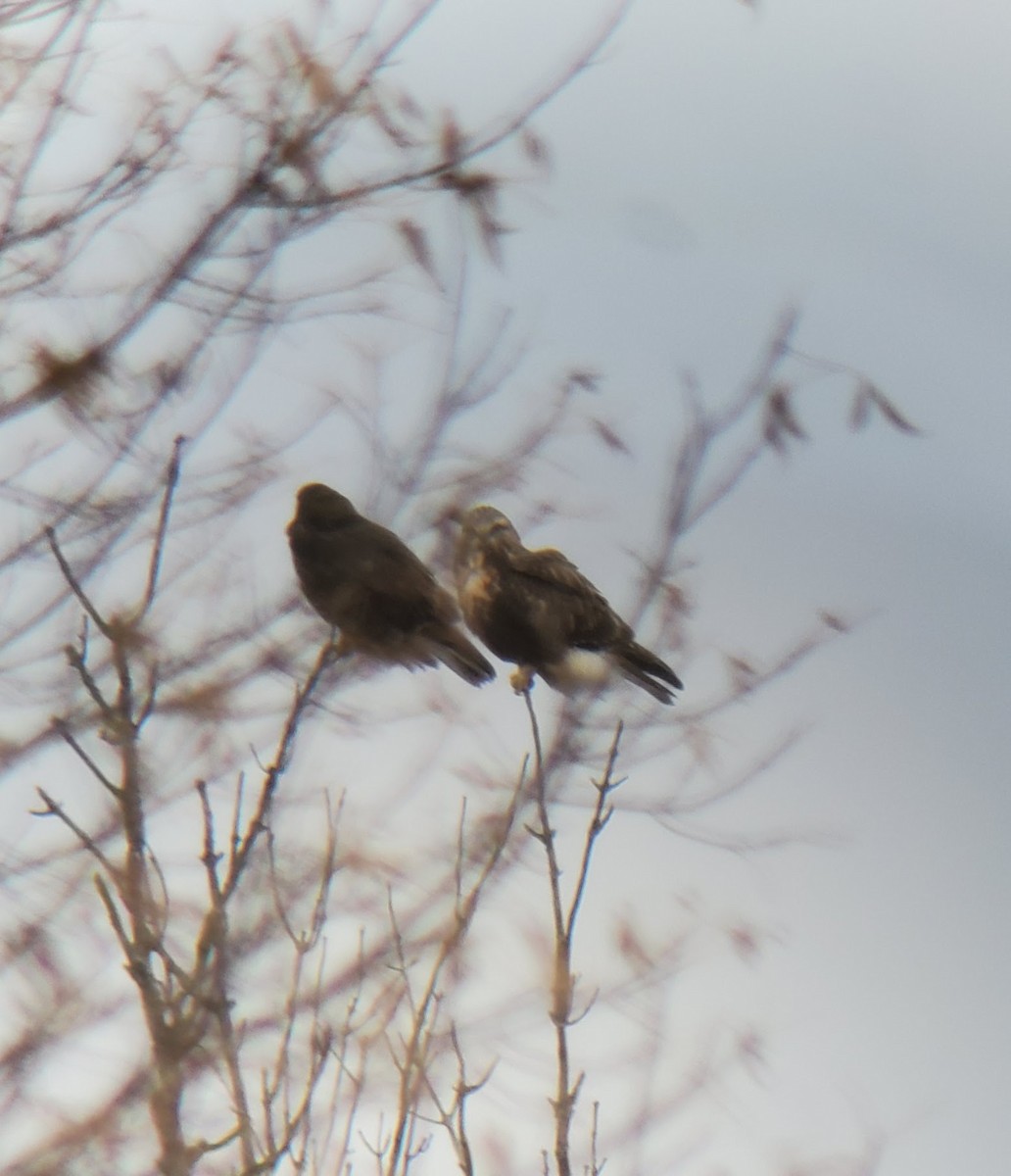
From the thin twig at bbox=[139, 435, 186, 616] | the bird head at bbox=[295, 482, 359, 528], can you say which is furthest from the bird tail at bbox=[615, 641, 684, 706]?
the thin twig at bbox=[139, 435, 186, 616]

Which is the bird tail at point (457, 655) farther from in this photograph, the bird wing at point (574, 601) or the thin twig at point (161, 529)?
the thin twig at point (161, 529)

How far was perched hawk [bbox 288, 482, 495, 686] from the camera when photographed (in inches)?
165

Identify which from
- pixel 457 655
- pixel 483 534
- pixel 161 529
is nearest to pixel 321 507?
pixel 483 534

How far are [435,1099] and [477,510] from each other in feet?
8.83

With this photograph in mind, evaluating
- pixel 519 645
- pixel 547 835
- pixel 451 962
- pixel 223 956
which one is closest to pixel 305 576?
pixel 519 645

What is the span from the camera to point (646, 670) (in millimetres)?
4449

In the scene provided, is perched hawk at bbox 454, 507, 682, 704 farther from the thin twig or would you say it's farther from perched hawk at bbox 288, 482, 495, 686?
the thin twig

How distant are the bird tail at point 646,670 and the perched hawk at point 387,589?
40 cm

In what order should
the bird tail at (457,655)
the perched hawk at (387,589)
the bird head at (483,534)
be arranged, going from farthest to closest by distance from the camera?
the bird head at (483,534) < the bird tail at (457,655) < the perched hawk at (387,589)

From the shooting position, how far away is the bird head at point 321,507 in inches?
184

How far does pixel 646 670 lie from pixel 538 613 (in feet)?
1.24

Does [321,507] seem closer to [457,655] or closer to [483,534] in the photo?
[483,534]

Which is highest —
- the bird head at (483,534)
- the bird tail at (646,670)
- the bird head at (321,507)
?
the bird head at (321,507)

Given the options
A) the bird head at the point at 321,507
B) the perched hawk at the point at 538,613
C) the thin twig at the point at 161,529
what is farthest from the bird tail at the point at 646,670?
the thin twig at the point at 161,529
